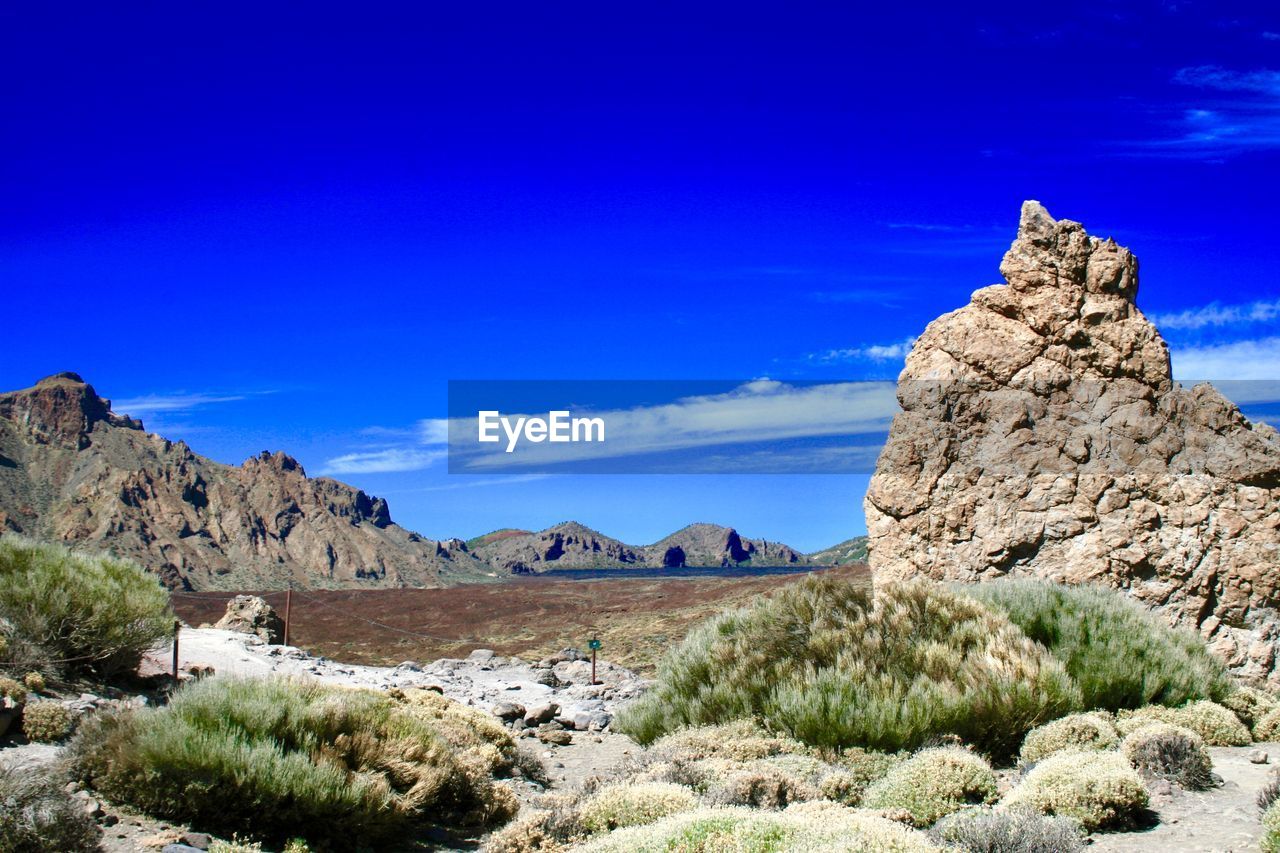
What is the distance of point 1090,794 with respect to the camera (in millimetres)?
6418

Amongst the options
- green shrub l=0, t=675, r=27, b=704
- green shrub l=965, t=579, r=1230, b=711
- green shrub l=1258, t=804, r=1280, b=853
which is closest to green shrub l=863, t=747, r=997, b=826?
green shrub l=1258, t=804, r=1280, b=853

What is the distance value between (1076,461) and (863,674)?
4.80 metres

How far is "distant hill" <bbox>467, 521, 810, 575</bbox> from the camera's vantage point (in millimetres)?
170625

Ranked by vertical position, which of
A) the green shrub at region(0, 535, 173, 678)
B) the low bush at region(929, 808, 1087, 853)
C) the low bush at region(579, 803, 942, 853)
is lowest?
the low bush at region(929, 808, 1087, 853)

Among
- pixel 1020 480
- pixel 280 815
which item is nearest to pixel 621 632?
pixel 1020 480

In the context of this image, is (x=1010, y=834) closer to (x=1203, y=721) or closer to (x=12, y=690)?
(x=1203, y=721)

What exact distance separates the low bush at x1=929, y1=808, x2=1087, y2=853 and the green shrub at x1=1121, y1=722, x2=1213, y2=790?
178cm

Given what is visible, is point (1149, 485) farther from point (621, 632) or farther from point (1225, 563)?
point (621, 632)

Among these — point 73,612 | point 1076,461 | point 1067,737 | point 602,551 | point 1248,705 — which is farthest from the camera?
point 602,551

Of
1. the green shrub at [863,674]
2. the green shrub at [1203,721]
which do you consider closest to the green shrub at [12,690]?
the green shrub at [863,674]

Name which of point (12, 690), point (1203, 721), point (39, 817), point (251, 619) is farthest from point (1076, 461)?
point (251, 619)

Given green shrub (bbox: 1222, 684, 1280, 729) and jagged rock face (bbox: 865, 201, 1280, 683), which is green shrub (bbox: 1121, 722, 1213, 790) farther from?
jagged rock face (bbox: 865, 201, 1280, 683)

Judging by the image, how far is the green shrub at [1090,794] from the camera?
20.8ft

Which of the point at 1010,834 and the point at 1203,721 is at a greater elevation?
the point at 1010,834
